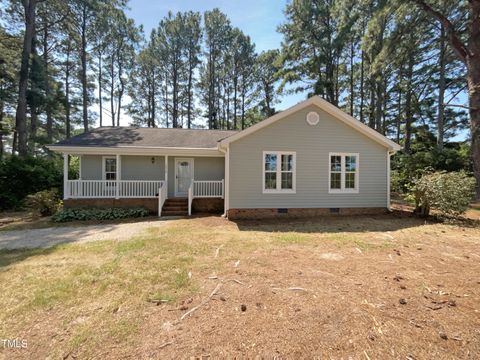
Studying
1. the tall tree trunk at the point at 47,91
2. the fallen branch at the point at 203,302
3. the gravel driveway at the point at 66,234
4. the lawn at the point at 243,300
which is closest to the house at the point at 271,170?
the gravel driveway at the point at 66,234

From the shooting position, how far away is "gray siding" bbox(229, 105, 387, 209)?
912cm

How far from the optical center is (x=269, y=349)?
90.1 inches

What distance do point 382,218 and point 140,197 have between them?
10.2 m

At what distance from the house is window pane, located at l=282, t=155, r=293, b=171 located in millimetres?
40

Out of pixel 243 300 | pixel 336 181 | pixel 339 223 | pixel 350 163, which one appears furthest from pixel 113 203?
pixel 350 163

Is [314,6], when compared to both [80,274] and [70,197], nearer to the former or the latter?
[70,197]

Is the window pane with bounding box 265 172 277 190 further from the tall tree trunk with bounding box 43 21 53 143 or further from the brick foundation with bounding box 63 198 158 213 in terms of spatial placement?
the tall tree trunk with bounding box 43 21 53 143

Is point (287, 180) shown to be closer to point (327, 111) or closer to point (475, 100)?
point (327, 111)

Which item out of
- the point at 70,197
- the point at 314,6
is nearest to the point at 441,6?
the point at 314,6

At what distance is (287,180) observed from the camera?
9492mm

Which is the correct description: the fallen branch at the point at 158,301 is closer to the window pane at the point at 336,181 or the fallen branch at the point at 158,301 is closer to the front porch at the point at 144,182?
the front porch at the point at 144,182

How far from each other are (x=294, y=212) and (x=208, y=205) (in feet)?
13.0

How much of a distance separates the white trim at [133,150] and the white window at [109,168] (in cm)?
96

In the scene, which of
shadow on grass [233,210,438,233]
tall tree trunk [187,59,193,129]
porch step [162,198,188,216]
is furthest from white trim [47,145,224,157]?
tall tree trunk [187,59,193,129]
